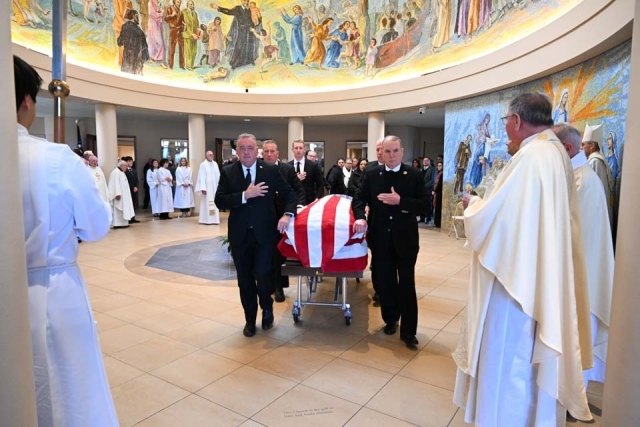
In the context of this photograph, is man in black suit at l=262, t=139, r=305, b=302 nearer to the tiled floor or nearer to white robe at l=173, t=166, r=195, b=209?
the tiled floor

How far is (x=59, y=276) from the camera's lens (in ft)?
5.66

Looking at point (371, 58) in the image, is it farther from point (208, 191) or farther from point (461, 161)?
point (208, 191)

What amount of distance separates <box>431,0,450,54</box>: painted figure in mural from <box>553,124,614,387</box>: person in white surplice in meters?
9.26

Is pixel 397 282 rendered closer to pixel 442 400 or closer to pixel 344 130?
pixel 442 400

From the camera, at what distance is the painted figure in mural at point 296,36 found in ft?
48.5

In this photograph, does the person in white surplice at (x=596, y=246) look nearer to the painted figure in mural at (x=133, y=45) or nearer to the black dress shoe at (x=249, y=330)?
the black dress shoe at (x=249, y=330)

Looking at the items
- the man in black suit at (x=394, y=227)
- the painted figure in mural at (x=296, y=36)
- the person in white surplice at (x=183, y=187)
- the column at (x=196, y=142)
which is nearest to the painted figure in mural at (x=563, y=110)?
the man in black suit at (x=394, y=227)

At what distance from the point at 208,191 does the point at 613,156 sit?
9843 mm

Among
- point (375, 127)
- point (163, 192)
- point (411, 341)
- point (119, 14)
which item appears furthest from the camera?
point (163, 192)

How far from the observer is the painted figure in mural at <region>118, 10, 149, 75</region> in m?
12.6

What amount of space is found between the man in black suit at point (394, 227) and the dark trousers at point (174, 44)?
41.3 ft

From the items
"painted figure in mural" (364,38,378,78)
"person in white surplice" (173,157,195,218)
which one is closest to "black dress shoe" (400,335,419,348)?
"painted figure in mural" (364,38,378,78)

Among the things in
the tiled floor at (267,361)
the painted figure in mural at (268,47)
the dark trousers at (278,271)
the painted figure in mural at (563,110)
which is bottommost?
the tiled floor at (267,361)

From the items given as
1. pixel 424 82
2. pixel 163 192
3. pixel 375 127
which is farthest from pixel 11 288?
pixel 163 192
